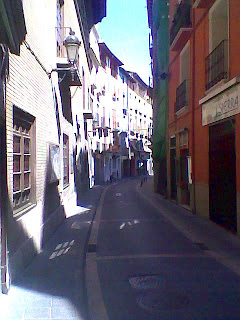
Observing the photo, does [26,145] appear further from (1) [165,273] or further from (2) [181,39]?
(2) [181,39]

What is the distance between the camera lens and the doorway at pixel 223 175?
9.90 m

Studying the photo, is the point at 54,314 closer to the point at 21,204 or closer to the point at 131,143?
the point at 21,204

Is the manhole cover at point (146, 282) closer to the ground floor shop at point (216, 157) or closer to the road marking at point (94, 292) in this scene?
the road marking at point (94, 292)

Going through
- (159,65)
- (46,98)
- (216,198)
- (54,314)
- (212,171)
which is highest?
(159,65)

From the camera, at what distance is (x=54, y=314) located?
15.3 feet

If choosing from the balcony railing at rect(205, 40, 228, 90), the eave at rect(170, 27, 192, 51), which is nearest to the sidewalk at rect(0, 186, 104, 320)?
the balcony railing at rect(205, 40, 228, 90)

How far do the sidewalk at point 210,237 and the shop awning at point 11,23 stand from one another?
15.5 feet

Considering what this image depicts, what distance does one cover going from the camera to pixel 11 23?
17.7 feet

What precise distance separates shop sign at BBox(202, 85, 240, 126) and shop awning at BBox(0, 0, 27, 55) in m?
4.87

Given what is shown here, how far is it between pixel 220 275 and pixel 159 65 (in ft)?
54.3

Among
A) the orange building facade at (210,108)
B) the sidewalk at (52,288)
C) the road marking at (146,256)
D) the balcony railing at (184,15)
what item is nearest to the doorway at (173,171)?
the orange building facade at (210,108)

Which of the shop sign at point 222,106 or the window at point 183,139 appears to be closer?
the shop sign at point 222,106

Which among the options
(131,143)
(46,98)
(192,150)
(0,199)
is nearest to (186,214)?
(192,150)

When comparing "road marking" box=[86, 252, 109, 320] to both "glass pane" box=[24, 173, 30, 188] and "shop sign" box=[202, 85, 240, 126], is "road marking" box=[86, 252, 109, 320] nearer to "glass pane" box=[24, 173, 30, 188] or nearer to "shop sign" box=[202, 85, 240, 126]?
"glass pane" box=[24, 173, 30, 188]
